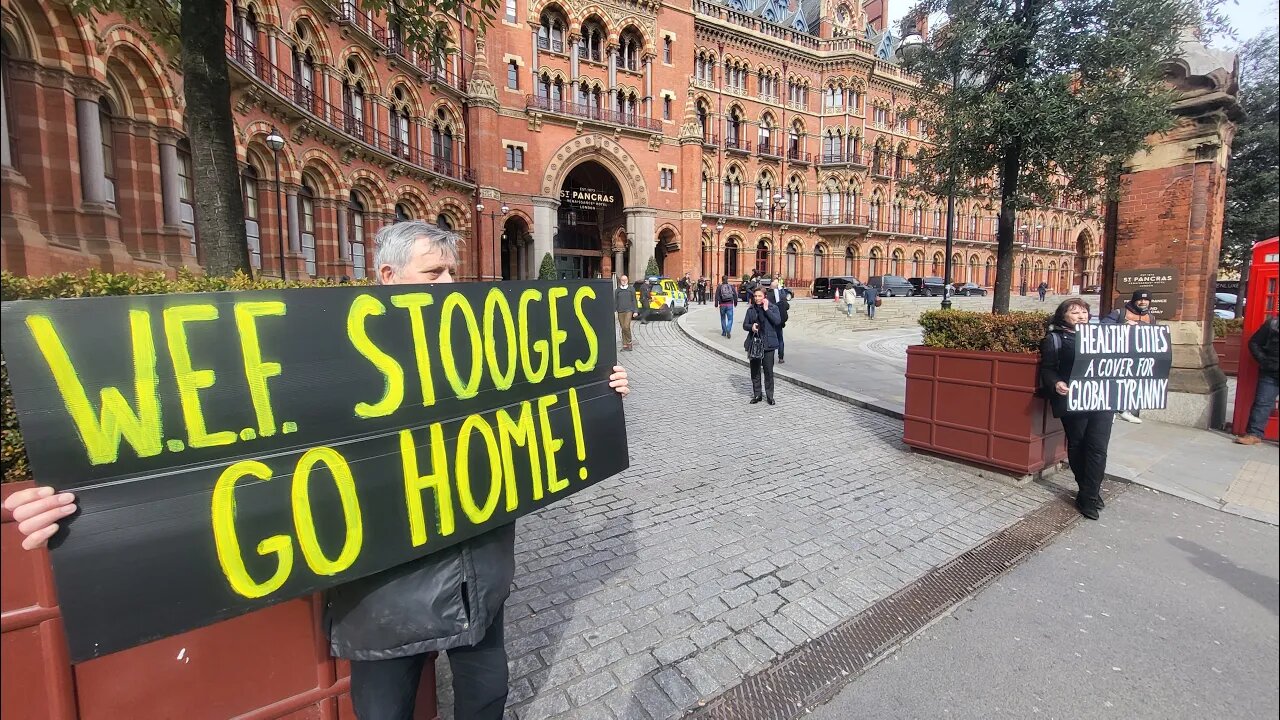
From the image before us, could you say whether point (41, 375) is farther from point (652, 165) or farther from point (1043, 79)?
point (652, 165)

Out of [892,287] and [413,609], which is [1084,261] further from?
[413,609]

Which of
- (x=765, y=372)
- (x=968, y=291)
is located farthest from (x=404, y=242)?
(x=968, y=291)

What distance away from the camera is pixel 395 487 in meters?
1.85

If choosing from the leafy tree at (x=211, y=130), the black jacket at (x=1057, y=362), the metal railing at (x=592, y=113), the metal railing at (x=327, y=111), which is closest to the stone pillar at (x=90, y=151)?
the metal railing at (x=327, y=111)

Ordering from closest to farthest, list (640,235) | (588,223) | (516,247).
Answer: (640,235)
(516,247)
(588,223)

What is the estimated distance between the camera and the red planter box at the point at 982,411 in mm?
5156

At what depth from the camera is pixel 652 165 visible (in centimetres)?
3412

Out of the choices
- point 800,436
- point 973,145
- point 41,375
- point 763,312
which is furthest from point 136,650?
point 973,145

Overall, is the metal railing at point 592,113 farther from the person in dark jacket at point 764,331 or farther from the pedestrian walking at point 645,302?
the person in dark jacket at point 764,331

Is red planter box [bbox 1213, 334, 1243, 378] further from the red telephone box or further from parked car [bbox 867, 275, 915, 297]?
parked car [bbox 867, 275, 915, 297]

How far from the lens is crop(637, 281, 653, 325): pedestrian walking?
21359mm

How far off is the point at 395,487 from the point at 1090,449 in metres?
5.31

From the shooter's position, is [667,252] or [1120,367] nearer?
[1120,367]

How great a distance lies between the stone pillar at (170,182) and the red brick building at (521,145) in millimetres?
53
